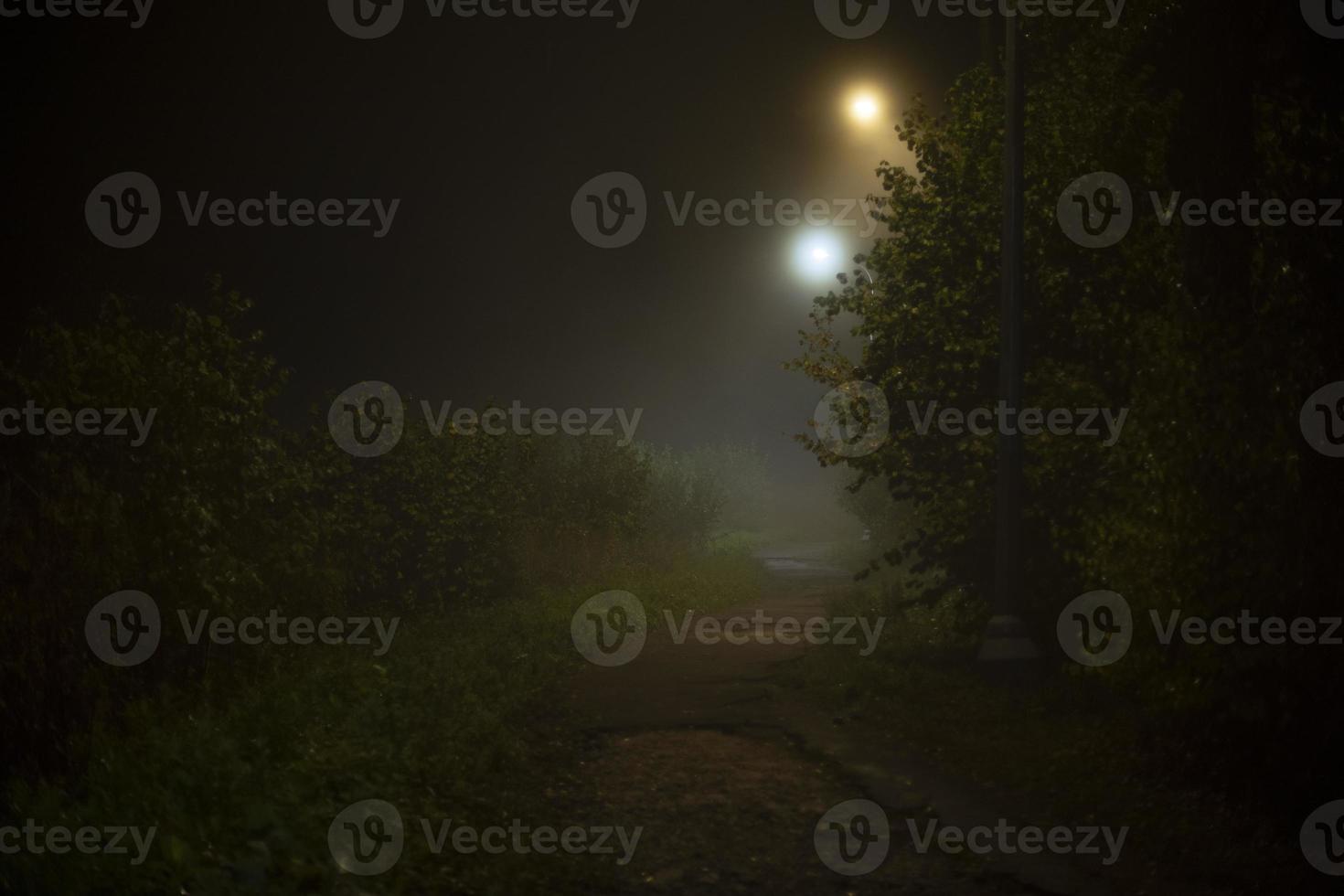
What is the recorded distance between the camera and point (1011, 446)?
10.6 metres

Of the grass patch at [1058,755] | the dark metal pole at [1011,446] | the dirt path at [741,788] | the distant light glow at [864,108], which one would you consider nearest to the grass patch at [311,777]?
the dirt path at [741,788]

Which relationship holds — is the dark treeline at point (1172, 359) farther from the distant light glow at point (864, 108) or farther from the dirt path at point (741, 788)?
the dirt path at point (741, 788)

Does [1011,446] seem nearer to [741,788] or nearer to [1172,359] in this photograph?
[1172,359]

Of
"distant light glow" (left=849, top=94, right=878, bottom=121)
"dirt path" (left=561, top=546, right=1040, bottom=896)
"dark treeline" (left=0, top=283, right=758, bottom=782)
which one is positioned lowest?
"dirt path" (left=561, top=546, right=1040, bottom=896)

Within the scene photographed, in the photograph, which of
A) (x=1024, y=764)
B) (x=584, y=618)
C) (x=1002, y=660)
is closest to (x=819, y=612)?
(x=584, y=618)

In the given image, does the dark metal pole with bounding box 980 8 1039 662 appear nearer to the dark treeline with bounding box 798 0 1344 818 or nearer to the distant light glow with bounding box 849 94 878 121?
the dark treeline with bounding box 798 0 1344 818

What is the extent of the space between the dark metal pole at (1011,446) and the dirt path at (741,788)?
1.97 metres

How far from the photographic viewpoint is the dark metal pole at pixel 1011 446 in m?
10.6

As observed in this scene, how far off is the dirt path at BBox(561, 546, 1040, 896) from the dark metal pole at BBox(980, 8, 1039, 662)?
1974mm

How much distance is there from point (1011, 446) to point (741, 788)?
14.6 ft

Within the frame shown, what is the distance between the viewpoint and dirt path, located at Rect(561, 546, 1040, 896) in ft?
21.8

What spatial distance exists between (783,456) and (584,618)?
7528 cm

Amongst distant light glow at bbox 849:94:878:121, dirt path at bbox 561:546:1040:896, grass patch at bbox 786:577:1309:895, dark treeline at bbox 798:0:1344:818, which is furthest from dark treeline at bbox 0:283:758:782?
distant light glow at bbox 849:94:878:121

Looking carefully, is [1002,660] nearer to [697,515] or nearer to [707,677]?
[707,677]
